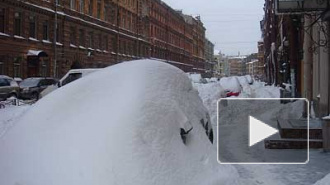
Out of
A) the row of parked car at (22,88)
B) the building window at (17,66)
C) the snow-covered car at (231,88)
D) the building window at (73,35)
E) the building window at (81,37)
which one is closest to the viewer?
the snow-covered car at (231,88)

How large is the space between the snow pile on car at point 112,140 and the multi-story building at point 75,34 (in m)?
31.0

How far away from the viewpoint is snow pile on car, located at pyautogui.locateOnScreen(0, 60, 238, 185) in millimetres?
4211

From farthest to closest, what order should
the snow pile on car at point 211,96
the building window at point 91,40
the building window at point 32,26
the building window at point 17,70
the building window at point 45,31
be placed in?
the building window at point 91,40 < the building window at point 45,31 < the building window at point 32,26 < the building window at point 17,70 < the snow pile on car at point 211,96

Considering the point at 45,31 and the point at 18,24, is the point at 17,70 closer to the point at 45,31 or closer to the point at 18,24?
the point at 18,24

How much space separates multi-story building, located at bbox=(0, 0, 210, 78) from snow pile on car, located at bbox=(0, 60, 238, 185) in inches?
1219

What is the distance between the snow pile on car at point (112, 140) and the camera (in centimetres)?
421

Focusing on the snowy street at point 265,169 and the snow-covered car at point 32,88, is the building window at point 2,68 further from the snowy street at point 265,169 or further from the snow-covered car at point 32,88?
the snowy street at point 265,169

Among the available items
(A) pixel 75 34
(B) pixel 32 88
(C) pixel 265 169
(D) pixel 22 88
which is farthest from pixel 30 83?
(C) pixel 265 169

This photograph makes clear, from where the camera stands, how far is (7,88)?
27672 mm

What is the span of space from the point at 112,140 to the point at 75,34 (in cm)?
4351

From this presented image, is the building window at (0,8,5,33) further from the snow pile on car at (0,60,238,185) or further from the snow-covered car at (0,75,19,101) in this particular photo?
the snow pile on car at (0,60,238,185)

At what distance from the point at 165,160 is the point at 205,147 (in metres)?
0.90
